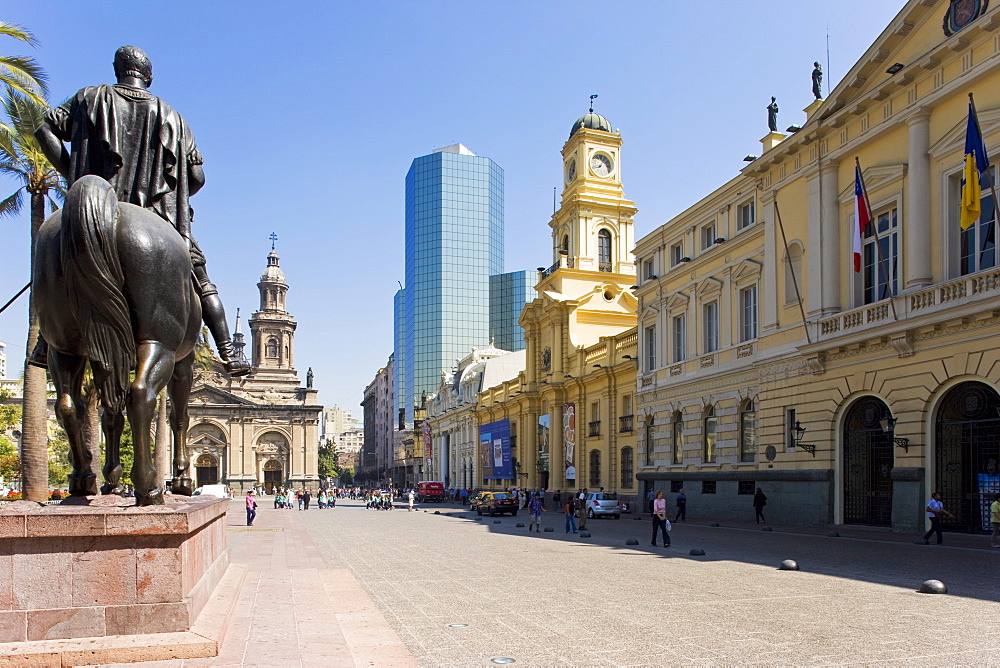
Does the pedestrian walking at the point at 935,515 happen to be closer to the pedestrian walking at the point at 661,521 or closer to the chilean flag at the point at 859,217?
the pedestrian walking at the point at 661,521

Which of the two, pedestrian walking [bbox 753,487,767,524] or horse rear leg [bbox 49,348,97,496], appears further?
pedestrian walking [bbox 753,487,767,524]

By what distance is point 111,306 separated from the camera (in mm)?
5766

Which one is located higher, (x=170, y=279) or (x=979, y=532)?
(x=170, y=279)

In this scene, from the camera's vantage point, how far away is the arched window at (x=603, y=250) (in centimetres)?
5547

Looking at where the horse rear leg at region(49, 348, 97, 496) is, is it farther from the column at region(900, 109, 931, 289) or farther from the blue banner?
the blue banner

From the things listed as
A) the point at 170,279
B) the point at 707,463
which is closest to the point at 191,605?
the point at 170,279

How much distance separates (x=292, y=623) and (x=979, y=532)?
18886 mm

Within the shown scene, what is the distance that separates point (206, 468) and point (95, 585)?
95.6 metres

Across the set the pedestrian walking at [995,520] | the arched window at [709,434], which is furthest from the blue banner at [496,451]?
the pedestrian walking at [995,520]

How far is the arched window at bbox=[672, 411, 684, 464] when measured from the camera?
3669 centimetres

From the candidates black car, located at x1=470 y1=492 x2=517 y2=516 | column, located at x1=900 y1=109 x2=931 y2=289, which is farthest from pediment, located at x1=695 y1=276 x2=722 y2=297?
black car, located at x1=470 y1=492 x2=517 y2=516

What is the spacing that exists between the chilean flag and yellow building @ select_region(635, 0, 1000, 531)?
1.50 feet

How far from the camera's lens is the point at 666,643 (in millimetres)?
8047

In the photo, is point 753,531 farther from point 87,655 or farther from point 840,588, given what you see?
point 87,655
